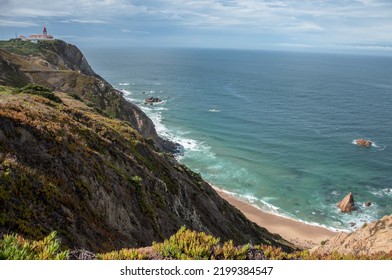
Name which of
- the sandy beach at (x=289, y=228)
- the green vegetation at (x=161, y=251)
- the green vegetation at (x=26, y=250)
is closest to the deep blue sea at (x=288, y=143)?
the sandy beach at (x=289, y=228)

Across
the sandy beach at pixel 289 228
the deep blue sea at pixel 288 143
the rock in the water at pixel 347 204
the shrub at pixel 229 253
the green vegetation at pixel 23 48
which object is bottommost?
the sandy beach at pixel 289 228

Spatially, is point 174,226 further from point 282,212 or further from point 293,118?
point 293,118

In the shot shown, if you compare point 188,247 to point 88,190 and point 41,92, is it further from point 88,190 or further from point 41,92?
point 41,92

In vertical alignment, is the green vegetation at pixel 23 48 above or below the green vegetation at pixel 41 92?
above

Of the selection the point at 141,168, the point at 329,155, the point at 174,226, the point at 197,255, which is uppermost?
the point at 197,255

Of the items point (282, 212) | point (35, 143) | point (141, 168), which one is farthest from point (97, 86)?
point (35, 143)

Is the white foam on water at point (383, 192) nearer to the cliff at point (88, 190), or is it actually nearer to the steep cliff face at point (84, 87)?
the cliff at point (88, 190)

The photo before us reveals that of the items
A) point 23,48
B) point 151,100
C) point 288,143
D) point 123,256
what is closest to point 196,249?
point 123,256
